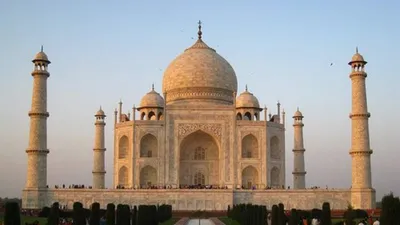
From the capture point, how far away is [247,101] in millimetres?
29422

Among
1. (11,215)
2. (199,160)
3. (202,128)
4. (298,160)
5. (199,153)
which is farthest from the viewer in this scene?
(298,160)

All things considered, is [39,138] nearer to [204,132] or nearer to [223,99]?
[204,132]

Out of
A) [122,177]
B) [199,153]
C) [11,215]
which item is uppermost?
[199,153]

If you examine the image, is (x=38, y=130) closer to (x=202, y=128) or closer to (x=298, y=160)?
(x=202, y=128)

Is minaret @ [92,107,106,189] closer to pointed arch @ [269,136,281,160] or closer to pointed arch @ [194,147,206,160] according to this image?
pointed arch @ [194,147,206,160]

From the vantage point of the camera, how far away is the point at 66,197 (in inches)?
955

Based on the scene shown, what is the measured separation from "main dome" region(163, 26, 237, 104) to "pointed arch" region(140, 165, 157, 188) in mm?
4029

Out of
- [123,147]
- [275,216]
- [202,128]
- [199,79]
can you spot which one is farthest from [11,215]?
[199,79]

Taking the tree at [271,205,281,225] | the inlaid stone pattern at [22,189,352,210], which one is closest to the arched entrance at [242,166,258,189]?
the inlaid stone pattern at [22,189,352,210]

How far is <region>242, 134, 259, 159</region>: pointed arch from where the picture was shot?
28166 mm

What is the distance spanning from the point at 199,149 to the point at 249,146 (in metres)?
2.42

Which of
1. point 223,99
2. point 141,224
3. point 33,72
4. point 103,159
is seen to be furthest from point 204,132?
point 141,224

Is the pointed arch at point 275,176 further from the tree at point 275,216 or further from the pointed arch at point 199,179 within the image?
the tree at point 275,216

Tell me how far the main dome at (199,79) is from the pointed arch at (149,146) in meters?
2.79
